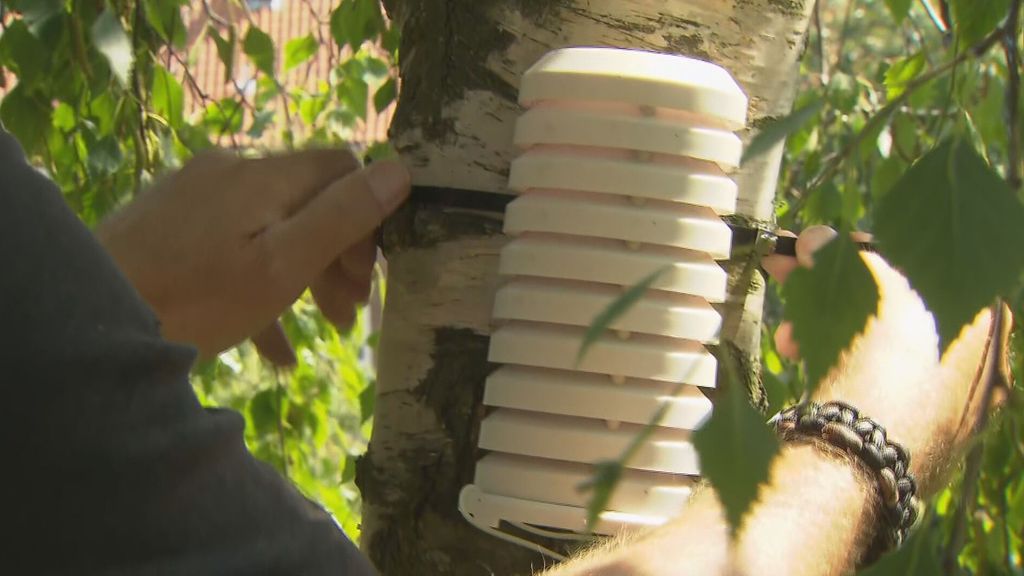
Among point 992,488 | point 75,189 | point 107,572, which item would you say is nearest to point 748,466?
point 107,572

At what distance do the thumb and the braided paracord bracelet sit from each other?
0.35 m

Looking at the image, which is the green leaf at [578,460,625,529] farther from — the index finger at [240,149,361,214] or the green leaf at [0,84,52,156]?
the green leaf at [0,84,52,156]

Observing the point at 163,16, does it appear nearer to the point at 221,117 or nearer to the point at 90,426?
the point at 221,117

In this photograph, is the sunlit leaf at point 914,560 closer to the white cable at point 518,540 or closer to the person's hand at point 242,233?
the white cable at point 518,540

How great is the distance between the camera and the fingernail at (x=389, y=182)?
836mm

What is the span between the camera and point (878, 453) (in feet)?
2.32

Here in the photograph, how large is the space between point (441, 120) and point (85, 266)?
16.7 inches

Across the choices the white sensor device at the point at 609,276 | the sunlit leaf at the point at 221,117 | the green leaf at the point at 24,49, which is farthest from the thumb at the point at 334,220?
the sunlit leaf at the point at 221,117

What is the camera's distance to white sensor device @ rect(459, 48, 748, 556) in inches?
28.1

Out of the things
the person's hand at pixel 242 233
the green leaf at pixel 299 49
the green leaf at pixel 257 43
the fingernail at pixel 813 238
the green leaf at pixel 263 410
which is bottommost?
the green leaf at pixel 263 410

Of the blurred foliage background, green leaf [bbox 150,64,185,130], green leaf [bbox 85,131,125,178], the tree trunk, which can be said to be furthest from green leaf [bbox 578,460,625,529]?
green leaf [bbox 150,64,185,130]

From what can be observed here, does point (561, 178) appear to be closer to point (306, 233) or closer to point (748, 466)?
point (306, 233)

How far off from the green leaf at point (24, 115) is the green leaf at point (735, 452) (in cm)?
152

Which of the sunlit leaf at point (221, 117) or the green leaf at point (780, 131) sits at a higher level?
the green leaf at point (780, 131)
